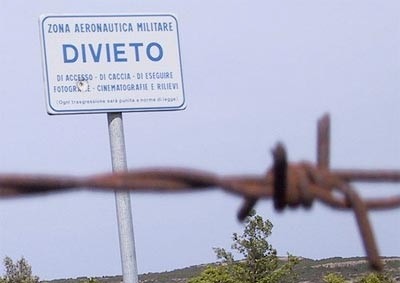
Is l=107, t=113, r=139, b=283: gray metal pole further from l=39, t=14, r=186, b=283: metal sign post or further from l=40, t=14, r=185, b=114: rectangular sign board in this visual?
l=40, t=14, r=185, b=114: rectangular sign board

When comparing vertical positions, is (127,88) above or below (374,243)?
above

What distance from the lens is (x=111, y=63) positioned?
5297 millimetres

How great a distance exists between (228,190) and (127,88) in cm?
430

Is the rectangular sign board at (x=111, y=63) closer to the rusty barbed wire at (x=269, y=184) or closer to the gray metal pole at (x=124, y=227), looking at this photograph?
the gray metal pole at (x=124, y=227)

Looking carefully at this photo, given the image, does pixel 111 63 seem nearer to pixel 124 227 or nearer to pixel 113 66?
pixel 113 66

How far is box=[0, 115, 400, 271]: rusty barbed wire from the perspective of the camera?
4.08ft

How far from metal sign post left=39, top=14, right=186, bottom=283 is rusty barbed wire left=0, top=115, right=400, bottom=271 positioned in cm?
380

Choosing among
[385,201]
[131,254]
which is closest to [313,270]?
[131,254]

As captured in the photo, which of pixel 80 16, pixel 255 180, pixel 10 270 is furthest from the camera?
pixel 10 270

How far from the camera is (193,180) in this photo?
1.31 m

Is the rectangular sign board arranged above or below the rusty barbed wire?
above

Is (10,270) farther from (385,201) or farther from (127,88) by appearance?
(385,201)

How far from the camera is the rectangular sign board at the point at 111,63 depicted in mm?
5270

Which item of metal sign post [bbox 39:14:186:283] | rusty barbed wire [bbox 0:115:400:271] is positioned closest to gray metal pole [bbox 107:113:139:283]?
metal sign post [bbox 39:14:186:283]
